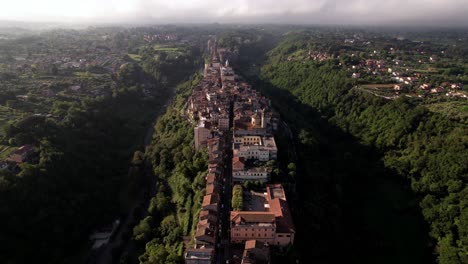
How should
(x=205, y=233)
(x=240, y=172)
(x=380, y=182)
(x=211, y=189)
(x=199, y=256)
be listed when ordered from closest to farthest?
(x=199, y=256) < (x=205, y=233) < (x=211, y=189) < (x=240, y=172) < (x=380, y=182)

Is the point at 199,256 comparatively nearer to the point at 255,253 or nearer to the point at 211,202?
the point at 255,253

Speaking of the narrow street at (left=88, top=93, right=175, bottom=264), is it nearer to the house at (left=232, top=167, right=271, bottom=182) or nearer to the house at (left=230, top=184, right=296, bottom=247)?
the house at (left=232, top=167, right=271, bottom=182)

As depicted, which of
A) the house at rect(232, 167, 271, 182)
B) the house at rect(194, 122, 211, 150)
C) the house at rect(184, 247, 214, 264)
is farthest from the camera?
the house at rect(194, 122, 211, 150)

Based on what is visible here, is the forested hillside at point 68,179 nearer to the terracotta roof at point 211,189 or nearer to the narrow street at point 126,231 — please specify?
the narrow street at point 126,231

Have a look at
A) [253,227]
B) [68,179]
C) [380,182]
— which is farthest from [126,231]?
[380,182]

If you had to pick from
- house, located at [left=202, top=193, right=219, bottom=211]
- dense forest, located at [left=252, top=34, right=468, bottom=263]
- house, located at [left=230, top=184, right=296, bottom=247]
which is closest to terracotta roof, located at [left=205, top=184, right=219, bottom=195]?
house, located at [left=202, top=193, right=219, bottom=211]
